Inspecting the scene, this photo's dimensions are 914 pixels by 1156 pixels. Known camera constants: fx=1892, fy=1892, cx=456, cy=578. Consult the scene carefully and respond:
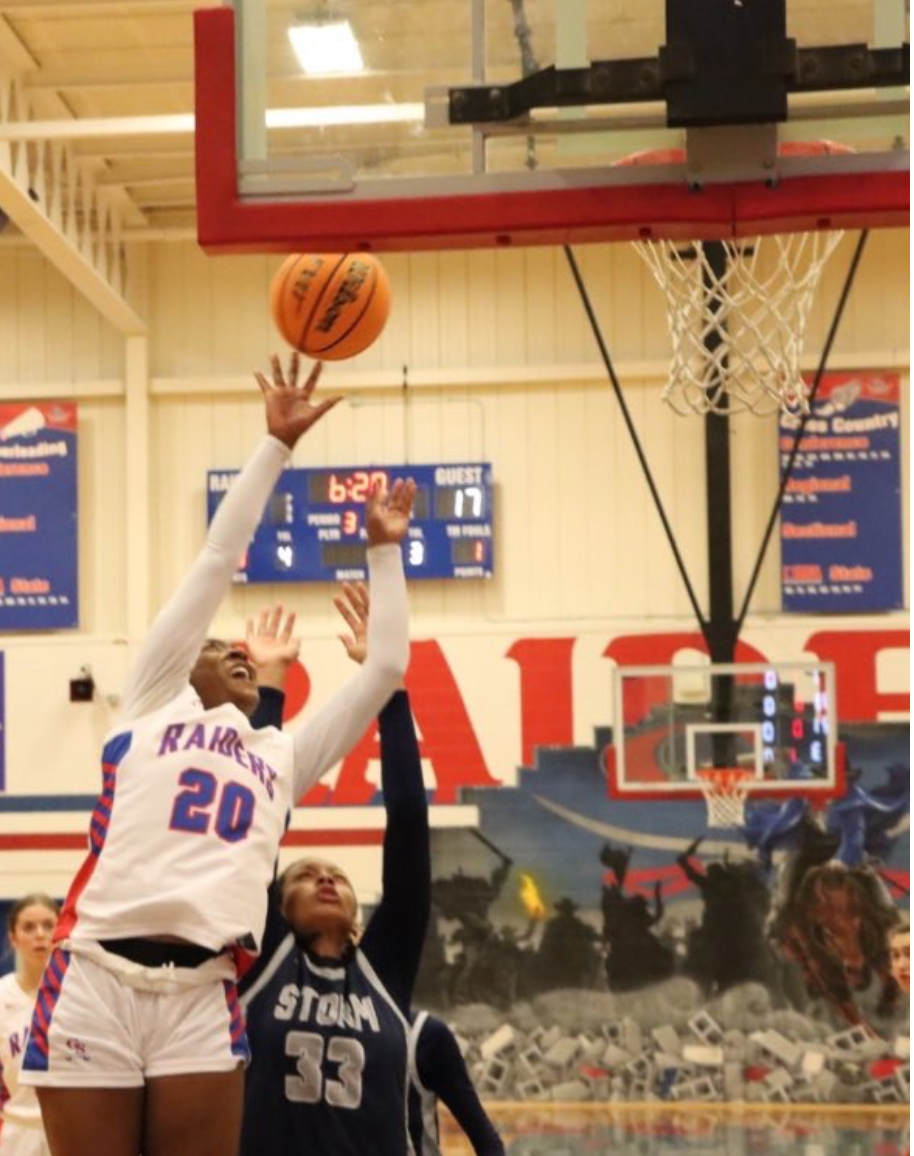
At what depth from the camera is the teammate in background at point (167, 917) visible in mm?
3416

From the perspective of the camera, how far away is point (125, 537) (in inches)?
533

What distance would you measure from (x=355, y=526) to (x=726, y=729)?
115 inches

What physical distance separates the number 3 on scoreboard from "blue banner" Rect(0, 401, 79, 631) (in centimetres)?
1008

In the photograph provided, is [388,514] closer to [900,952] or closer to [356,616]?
[356,616]

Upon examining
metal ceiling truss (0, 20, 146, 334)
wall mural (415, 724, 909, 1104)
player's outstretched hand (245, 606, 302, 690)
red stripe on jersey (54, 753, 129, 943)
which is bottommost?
wall mural (415, 724, 909, 1104)

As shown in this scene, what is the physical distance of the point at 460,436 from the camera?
1340 cm

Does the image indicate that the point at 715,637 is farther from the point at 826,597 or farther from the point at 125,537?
the point at 125,537

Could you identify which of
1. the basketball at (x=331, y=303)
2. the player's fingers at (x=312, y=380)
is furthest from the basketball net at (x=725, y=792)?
the player's fingers at (x=312, y=380)

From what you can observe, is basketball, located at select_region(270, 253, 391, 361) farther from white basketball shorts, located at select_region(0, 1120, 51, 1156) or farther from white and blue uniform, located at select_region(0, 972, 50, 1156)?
white basketball shorts, located at select_region(0, 1120, 51, 1156)

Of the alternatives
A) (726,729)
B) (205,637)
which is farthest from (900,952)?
(205,637)

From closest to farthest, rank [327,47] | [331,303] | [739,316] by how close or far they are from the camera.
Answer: [327,47] → [331,303] → [739,316]

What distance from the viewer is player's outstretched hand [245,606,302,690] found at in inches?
170

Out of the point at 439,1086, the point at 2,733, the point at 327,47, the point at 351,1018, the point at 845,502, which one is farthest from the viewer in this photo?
the point at 2,733

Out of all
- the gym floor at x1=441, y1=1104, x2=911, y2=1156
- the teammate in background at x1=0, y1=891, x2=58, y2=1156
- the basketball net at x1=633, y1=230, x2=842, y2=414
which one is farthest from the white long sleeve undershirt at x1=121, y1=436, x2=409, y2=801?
the gym floor at x1=441, y1=1104, x2=911, y2=1156
